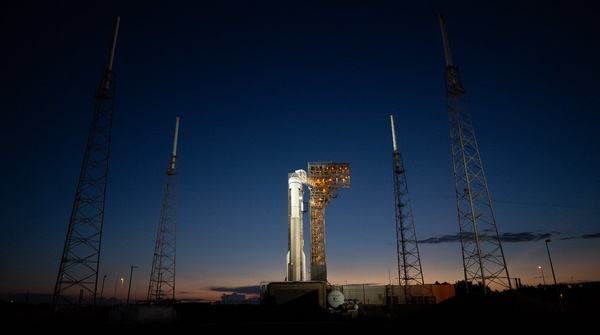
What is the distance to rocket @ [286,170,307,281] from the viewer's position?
182 ft

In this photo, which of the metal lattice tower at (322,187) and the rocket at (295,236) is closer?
the rocket at (295,236)

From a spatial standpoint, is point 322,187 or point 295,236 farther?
point 322,187

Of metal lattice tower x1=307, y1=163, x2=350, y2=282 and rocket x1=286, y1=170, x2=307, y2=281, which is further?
metal lattice tower x1=307, y1=163, x2=350, y2=282

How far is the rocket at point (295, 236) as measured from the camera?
5538 cm

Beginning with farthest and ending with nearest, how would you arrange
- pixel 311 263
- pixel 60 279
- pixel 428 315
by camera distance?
pixel 311 263
pixel 60 279
pixel 428 315

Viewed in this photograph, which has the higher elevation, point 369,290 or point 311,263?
point 311,263

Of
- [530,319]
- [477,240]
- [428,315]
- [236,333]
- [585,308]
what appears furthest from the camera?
[585,308]

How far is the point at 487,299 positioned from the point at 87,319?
38.1 metres

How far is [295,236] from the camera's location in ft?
185

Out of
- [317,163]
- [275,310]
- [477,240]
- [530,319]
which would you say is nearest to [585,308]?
[477,240]

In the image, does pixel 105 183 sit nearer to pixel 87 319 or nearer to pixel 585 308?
pixel 87 319

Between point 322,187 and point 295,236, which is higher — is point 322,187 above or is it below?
above

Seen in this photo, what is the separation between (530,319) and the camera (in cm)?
2842

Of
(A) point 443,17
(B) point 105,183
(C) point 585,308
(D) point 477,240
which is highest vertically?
(A) point 443,17
